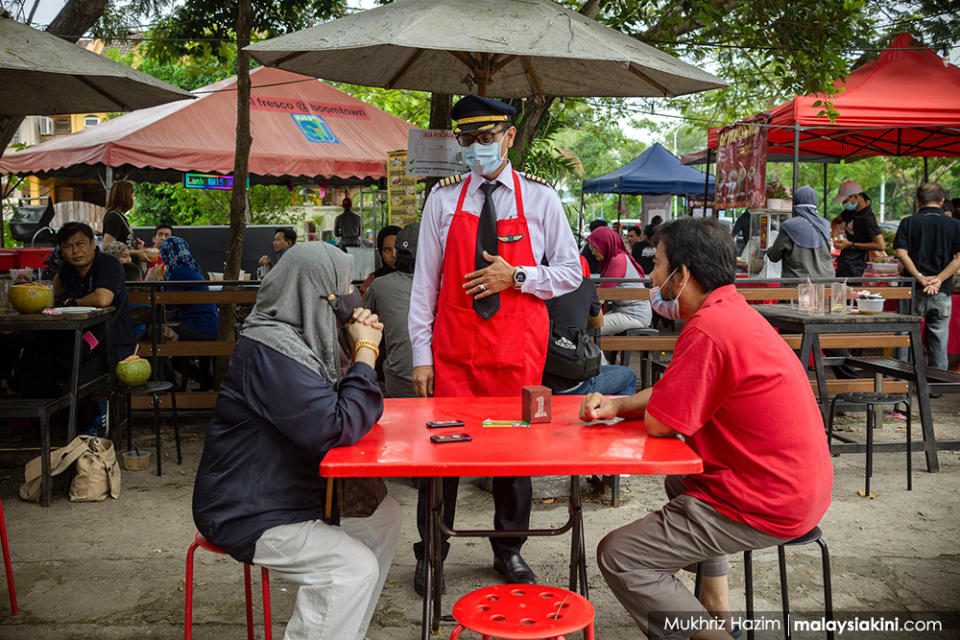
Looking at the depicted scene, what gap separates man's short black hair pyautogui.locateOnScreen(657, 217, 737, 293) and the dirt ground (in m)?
1.56

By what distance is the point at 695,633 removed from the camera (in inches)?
101

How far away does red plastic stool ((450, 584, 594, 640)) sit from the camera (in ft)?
7.24

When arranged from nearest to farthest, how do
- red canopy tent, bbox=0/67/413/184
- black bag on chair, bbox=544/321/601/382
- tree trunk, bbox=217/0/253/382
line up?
black bag on chair, bbox=544/321/601/382
tree trunk, bbox=217/0/253/382
red canopy tent, bbox=0/67/413/184

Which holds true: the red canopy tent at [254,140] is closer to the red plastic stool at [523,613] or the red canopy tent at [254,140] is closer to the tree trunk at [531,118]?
the tree trunk at [531,118]

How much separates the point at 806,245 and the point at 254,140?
7.21 m

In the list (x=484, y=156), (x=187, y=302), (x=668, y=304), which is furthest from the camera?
(x=187, y=302)

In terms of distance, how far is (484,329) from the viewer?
3.59m

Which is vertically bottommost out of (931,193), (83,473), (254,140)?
(83,473)

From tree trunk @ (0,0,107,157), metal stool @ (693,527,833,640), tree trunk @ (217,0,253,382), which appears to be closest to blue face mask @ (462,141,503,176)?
metal stool @ (693,527,833,640)

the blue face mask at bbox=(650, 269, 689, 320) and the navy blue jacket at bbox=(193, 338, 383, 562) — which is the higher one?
the blue face mask at bbox=(650, 269, 689, 320)

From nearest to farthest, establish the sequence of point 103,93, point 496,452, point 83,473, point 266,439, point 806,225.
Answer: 1. point 496,452
2. point 266,439
3. point 83,473
4. point 103,93
5. point 806,225

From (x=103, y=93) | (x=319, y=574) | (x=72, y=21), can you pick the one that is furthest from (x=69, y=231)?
(x=319, y=574)

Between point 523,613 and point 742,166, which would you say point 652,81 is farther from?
point 742,166

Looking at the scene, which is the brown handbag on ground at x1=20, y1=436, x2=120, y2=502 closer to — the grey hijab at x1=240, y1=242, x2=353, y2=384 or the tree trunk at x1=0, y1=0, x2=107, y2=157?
the tree trunk at x1=0, y1=0, x2=107, y2=157
